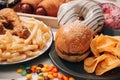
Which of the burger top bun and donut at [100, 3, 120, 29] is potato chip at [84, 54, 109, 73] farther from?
donut at [100, 3, 120, 29]

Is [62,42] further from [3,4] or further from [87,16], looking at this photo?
[3,4]

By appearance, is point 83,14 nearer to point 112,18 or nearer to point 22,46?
point 112,18

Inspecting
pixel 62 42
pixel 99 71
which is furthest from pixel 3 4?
pixel 99 71

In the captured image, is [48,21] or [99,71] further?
[48,21]

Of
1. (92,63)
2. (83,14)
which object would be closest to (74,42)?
(92,63)

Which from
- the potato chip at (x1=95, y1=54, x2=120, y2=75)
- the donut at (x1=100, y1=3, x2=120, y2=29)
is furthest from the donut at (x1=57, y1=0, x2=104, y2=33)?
the potato chip at (x1=95, y1=54, x2=120, y2=75)

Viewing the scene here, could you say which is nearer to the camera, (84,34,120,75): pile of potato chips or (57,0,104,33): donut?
(84,34,120,75): pile of potato chips
